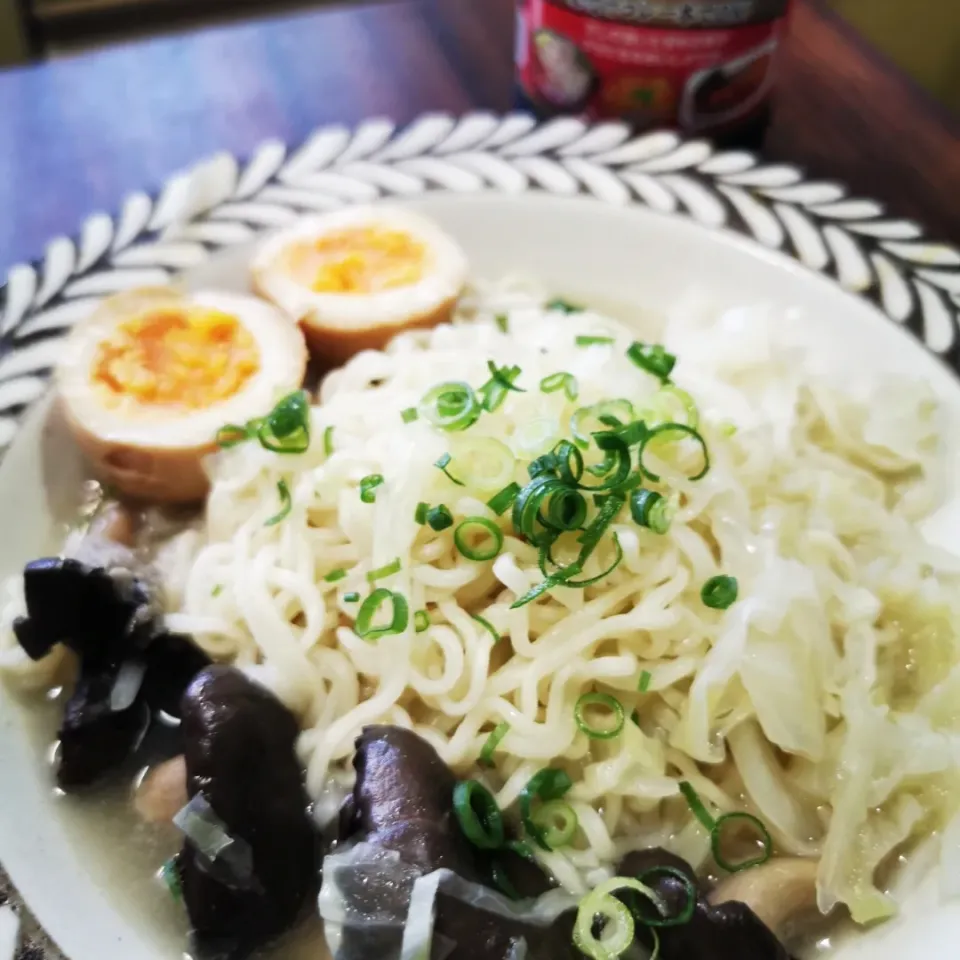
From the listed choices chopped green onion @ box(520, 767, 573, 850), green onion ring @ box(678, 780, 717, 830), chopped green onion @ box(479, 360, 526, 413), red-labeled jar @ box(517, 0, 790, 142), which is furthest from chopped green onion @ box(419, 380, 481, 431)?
red-labeled jar @ box(517, 0, 790, 142)

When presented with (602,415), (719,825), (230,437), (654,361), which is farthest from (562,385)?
(719,825)

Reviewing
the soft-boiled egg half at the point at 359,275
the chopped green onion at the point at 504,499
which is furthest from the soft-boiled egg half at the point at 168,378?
the chopped green onion at the point at 504,499

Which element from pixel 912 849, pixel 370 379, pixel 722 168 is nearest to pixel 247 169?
pixel 370 379

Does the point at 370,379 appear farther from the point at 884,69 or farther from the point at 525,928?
the point at 884,69

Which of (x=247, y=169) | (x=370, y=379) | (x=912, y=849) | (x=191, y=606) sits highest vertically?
(x=247, y=169)

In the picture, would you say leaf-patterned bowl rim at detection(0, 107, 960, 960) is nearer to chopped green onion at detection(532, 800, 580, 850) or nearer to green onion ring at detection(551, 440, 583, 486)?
green onion ring at detection(551, 440, 583, 486)

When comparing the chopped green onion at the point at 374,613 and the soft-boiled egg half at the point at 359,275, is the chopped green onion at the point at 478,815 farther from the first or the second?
the soft-boiled egg half at the point at 359,275
